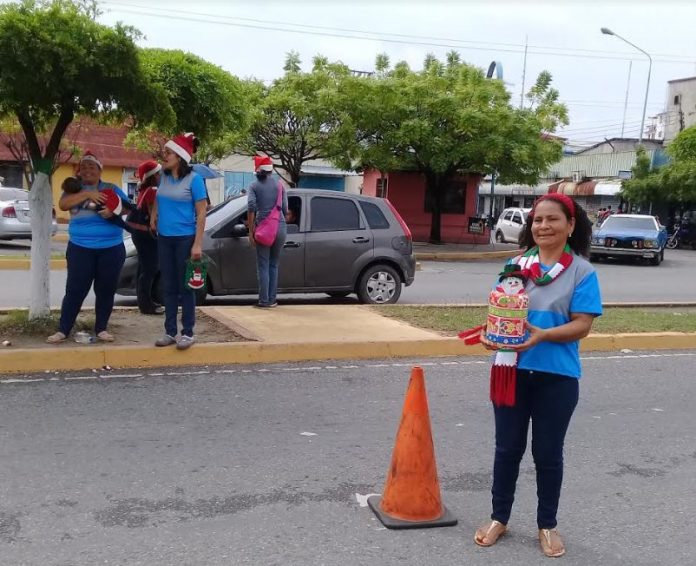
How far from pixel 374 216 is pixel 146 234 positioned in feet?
11.5

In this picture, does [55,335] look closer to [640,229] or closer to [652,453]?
[652,453]

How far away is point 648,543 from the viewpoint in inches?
151

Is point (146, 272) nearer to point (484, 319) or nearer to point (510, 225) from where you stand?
point (484, 319)

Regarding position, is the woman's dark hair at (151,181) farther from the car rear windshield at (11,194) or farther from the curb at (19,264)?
the car rear windshield at (11,194)

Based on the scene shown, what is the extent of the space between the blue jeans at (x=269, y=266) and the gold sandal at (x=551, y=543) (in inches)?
227

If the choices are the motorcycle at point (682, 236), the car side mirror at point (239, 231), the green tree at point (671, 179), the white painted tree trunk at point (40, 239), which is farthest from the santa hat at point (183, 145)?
the motorcycle at point (682, 236)

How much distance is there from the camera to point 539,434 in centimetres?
356

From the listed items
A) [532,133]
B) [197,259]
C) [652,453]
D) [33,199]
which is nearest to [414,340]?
[197,259]

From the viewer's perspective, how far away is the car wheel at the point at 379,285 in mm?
10484

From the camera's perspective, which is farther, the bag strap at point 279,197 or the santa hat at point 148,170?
the bag strap at point 279,197

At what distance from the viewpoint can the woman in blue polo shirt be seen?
11.3 ft

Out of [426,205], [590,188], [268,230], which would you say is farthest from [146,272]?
[590,188]

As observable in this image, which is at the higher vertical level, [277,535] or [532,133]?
[532,133]

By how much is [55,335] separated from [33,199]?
4.29ft
